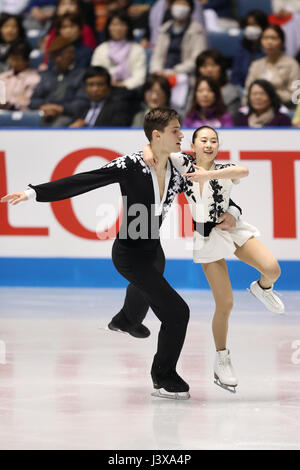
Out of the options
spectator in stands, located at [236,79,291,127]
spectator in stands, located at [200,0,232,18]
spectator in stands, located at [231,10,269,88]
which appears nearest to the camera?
spectator in stands, located at [236,79,291,127]

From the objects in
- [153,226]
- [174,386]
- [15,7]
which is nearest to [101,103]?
[15,7]

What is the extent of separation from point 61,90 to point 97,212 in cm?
189

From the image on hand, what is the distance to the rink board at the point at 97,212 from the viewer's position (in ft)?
26.5

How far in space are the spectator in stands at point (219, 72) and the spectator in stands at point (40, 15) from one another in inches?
124

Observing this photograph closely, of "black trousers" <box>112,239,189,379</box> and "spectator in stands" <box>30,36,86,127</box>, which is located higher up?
"spectator in stands" <box>30,36,86,127</box>

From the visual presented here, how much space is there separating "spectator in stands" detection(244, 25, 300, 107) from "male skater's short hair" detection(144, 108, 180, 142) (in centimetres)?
434

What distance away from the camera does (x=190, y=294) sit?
8.05m

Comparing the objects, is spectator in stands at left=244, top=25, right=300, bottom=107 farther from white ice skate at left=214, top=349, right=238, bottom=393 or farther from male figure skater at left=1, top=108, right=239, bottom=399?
white ice skate at left=214, top=349, right=238, bottom=393

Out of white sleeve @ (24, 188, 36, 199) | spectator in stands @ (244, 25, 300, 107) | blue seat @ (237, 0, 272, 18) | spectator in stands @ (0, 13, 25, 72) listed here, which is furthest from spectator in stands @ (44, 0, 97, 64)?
white sleeve @ (24, 188, 36, 199)

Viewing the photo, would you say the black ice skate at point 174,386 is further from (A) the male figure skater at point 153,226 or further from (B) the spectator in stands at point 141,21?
(B) the spectator in stands at point 141,21

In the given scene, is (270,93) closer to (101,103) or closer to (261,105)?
(261,105)

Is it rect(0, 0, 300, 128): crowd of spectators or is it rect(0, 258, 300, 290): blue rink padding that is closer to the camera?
rect(0, 258, 300, 290): blue rink padding

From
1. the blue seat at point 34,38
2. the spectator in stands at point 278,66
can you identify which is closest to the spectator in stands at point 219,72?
the spectator in stands at point 278,66

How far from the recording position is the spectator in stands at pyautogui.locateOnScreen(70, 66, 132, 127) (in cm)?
888
